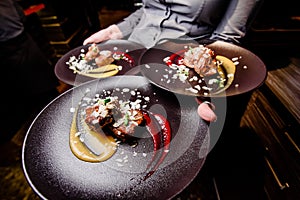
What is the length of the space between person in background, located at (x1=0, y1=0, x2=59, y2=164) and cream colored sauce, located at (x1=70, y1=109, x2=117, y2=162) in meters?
2.07

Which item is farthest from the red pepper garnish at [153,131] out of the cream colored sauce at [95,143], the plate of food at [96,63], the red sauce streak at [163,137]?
the plate of food at [96,63]

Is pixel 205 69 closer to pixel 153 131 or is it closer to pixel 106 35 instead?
pixel 153 131

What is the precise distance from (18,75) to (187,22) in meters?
2.91

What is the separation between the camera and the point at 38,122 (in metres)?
1.35

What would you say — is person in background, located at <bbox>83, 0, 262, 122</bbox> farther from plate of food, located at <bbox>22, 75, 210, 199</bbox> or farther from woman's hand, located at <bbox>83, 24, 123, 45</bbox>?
plate of food, located at <bbox>22, 75, 210, 199</bbox>

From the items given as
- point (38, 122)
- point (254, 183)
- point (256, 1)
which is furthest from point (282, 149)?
point (38, 122)

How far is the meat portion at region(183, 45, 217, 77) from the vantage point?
65.7 inches

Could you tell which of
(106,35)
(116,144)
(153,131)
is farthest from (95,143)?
(106,35)

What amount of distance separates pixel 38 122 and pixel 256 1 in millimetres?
1997

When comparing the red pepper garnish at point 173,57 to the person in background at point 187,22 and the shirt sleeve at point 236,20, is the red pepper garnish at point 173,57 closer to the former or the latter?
the person in background at point 187,22

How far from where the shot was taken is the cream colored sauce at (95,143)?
1.24m

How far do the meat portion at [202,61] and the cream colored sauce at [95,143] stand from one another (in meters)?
0.92

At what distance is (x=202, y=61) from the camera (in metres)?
1.66

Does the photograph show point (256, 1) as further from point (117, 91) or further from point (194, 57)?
point (117, 91)
